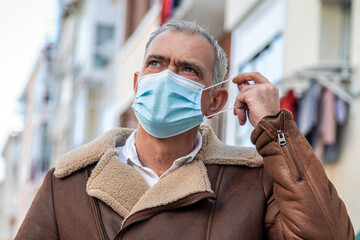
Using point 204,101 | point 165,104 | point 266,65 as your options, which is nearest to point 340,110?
point 266,65

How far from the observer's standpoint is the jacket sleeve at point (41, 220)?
14.1ft

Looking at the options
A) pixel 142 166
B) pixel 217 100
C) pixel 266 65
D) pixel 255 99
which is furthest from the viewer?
pixel 266 65

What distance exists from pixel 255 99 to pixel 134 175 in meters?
0.66

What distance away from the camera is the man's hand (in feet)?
14.3

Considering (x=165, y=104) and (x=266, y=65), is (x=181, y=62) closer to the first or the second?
(x=165, y=104)

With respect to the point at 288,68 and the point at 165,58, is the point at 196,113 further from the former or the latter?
the point at 288,68

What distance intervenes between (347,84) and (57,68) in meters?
31.6

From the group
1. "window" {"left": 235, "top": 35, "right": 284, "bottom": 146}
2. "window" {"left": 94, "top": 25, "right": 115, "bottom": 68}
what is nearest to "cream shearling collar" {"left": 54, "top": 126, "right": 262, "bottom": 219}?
"window" {"left": 235, "top": 35, "right": 284, "bottom": 146}

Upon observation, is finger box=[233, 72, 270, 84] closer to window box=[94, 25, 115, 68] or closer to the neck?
the neck

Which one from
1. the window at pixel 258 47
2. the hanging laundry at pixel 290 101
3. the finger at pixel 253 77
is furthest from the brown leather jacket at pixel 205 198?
the window at pixel 258 47

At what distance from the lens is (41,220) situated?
4336 millimetres

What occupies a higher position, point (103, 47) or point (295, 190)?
point (103, 47)

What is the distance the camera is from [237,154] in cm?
454

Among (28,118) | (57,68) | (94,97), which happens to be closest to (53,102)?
(57,68)
